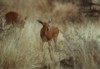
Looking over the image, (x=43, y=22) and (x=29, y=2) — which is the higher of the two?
(x=29, y=2)

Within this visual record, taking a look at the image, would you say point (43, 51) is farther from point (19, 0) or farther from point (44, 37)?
point (19, 0)

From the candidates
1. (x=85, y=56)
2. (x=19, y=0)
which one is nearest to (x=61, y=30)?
(x=85, y=56)

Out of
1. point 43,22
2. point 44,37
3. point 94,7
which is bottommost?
point 44,37

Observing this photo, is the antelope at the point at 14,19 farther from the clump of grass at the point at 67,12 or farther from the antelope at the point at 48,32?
the clump of grass at the point at 67,12

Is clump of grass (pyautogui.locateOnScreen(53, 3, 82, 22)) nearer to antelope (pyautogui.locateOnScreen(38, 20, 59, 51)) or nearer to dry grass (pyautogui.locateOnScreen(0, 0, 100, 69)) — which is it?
dry grass (pyautogui.locateOnScreen(0, 0, 100, 69))

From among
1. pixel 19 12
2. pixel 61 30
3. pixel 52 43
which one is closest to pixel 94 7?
pixel 61 30

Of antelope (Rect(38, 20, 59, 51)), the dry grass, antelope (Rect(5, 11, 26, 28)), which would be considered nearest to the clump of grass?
the dry grass

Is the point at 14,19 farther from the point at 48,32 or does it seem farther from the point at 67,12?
the point at 67,12

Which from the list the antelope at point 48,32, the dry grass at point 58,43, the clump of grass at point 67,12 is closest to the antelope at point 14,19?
the dry grass at point 58,43
